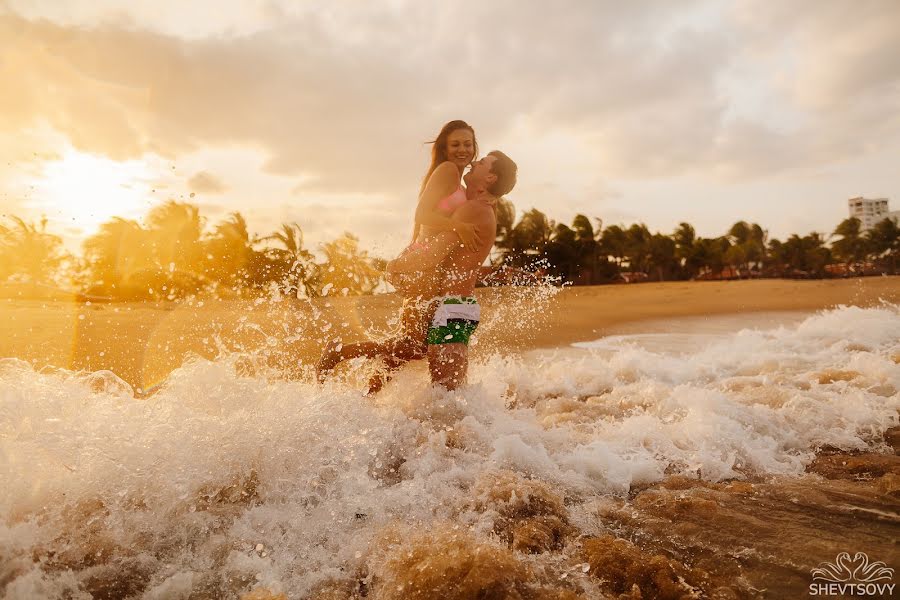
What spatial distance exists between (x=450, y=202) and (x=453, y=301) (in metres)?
0.75

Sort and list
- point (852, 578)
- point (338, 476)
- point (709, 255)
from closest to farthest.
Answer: point (852, 578) < point (338, 476) < point (709, 255)

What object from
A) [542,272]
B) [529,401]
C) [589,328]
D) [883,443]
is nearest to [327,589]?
[542,272]

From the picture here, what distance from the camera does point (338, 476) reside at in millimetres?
2793

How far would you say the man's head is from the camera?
385cm

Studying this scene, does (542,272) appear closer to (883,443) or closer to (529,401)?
(529,401)

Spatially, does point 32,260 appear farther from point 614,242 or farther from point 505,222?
point 614,242

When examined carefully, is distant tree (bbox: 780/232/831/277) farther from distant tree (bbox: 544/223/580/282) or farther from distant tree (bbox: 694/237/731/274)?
distant tree (bbox: 544/223/580/282)

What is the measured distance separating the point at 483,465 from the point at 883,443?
2.95 meters

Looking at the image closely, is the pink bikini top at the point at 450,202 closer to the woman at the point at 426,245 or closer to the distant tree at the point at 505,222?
the woman at the point at 426,245

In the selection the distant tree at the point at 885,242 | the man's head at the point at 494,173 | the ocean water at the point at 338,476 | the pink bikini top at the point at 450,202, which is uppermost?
the distant tree at the point at 885,242

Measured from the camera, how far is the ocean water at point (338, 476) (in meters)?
2.04

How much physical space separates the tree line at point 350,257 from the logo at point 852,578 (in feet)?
7.79

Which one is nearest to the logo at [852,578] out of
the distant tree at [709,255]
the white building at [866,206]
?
the distant tree at [709,255]

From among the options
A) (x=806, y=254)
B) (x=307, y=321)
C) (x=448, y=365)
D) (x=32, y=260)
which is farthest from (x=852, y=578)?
(x=806, y=254)
